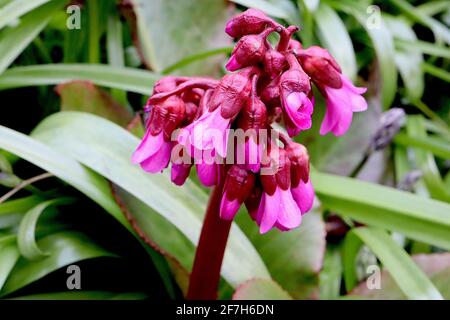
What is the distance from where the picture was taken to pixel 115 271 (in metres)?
1.29

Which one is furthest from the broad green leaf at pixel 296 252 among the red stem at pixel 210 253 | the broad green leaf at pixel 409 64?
the broad green leaf at pixel 409 64

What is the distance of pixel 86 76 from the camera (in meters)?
1.37

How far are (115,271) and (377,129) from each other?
2.55 ft

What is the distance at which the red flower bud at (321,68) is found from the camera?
0.80 metres

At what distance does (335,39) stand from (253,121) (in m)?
0.97

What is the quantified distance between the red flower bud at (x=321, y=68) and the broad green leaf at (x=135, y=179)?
0.43 metres

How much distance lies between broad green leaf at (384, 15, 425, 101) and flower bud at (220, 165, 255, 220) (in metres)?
1.16

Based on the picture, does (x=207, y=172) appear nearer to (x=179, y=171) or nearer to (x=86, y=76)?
(x=179, y=171)

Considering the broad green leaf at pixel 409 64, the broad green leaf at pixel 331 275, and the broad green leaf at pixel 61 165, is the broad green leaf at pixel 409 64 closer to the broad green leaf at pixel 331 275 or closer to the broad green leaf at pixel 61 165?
the broad green leaf at pixel 331 275

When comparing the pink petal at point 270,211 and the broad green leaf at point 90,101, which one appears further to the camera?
the broad green leaf at point 90,101
